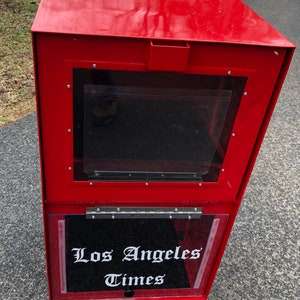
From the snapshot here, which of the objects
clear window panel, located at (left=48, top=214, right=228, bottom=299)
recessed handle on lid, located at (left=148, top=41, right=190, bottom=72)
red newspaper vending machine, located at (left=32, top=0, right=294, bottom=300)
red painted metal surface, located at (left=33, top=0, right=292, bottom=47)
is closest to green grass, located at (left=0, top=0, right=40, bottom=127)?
clear window panel, located at (left=48, top=214, right=228, bottom=299)

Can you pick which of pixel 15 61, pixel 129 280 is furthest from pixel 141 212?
pixel 15 61

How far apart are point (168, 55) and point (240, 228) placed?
1.85m

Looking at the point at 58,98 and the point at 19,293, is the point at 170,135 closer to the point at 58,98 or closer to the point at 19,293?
the point at 58,98

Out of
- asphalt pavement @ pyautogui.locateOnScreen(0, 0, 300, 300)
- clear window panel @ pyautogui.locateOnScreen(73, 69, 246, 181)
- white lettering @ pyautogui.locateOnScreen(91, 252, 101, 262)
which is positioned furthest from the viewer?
asphalt pavement @ pyautogui.locateOnScreen(0, 0, 300, 300)

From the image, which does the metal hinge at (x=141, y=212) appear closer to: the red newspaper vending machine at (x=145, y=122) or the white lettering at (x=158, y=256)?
the red newspaper vending machine at (x=145, y=122)

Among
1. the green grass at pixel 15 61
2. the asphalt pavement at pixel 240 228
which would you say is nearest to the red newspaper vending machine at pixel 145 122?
the asphalt pavement at pixel 240 228

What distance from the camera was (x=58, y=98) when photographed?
120 cm

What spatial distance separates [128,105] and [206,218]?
2.18ft

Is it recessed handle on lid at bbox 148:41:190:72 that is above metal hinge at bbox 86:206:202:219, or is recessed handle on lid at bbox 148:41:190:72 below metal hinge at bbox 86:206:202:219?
above

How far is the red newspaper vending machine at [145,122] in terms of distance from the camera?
3.79 ft

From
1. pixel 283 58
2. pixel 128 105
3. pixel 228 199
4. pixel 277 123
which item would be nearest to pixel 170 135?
pixel 128 105

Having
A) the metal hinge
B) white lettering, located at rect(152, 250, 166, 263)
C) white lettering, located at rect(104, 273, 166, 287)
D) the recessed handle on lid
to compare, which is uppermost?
the recessed handle on lid

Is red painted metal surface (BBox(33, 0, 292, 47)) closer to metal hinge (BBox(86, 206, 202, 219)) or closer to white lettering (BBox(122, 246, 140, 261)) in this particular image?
metal hinge (BBox(86, 206, 202, 219))

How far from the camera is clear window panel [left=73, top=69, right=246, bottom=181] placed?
1256 millimetres
